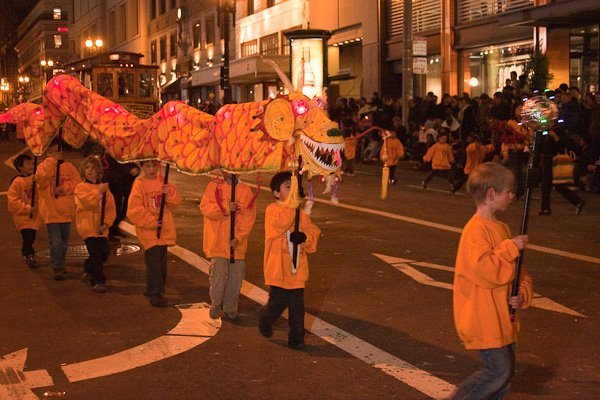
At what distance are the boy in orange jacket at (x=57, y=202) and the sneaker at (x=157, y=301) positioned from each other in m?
1.67

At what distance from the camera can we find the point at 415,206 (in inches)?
620

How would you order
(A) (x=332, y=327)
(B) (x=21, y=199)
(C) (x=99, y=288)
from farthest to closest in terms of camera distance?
1. (B) (x=21, y=199)
2. (C) (x=99, y=288)
3. (A) (x=332, y=327)

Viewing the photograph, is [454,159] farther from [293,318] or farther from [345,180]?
[293,318]

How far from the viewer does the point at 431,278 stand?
939cm

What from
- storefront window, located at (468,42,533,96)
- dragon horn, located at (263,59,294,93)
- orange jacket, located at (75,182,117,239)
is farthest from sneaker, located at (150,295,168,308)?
storefront window, located at (468,42,533,96)

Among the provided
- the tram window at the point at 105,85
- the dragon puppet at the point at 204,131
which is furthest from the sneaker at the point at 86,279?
the tram window at the point at 105,85

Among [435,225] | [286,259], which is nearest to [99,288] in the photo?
[286,259]

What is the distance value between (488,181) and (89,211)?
5.35 meters

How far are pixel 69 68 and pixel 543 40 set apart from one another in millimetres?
19884

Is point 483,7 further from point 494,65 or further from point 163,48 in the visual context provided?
point 163,48

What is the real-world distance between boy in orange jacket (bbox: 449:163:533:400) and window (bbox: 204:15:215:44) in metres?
46.9

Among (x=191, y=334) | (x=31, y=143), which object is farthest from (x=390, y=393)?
(x=31, y=143)

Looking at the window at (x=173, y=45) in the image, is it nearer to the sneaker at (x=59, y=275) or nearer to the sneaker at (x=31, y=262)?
the sneaker at (x=31, y=262)

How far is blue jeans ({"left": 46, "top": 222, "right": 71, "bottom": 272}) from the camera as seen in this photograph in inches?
374
